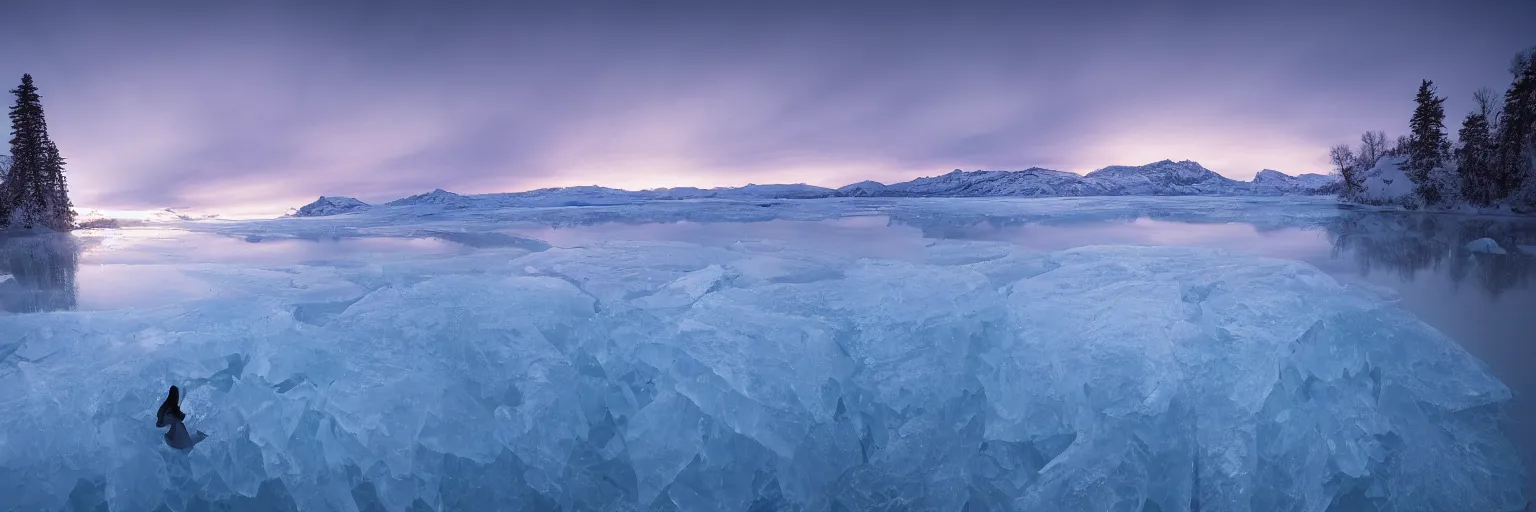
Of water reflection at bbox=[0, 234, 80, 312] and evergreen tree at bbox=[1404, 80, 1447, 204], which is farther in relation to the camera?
evergreen tree at bbox=[1404, 80, 1447, 204]

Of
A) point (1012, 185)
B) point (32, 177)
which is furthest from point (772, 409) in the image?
point (1012, 185)

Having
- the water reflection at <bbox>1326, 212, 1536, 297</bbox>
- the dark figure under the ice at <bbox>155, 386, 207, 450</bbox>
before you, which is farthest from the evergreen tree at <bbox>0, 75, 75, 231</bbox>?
the water reflection at <bbox>1326, 212, 1536, 297</bbox>

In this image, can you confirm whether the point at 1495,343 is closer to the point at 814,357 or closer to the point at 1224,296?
the point at 1224,296

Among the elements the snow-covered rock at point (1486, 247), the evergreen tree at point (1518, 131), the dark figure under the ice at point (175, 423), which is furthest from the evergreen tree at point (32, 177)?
the evergreen tree at point (1518, 131)

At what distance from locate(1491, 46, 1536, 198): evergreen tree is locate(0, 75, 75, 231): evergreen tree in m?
70.4

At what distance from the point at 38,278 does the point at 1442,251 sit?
32404 millimetres

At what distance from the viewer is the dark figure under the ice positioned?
474 centimetres

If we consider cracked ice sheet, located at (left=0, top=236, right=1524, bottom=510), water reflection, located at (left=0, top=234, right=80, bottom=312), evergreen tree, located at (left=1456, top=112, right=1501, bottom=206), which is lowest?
cracked ice sheet, located at (left=0, top=236, right=1524, bottom=510)

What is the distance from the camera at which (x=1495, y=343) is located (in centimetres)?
746

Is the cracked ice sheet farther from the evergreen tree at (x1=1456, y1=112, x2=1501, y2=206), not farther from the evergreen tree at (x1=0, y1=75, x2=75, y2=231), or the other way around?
the evergreen tree at (x1=1456, y1=112, x2=1501, y2=206)

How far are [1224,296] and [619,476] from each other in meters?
6.18

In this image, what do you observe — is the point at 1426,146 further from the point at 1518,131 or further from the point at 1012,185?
the point at 1012,185

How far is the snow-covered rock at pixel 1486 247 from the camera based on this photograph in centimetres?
1584

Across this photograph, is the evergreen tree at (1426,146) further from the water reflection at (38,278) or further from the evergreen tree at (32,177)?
the evergreen tree at (32,177)
